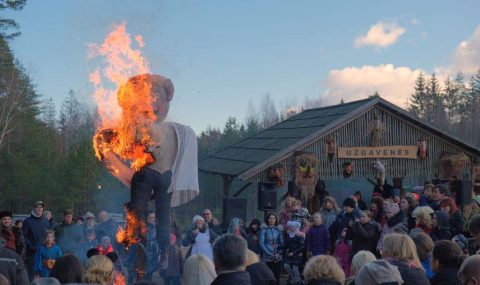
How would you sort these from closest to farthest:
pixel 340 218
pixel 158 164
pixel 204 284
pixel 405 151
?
pixel 204 284, pixel 158 164, pixel 340 218, pixel 405 151

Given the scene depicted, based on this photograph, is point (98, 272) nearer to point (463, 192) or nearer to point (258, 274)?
point (258, 274)

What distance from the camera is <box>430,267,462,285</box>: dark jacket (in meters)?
5.36

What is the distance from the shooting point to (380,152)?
18969mm

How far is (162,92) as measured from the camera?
912 cm

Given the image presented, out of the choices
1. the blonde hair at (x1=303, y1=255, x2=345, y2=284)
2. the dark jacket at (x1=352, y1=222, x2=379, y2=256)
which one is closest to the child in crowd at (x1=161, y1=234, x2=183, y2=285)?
the dark jacket at (x1=352, y1=222, x2=379, y2=256)

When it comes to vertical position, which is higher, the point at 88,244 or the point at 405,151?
the point at 405,151

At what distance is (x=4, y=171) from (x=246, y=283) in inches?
1141

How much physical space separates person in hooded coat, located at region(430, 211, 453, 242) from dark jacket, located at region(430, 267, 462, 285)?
11.5ft

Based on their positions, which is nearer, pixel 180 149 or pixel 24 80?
pixel 180 149

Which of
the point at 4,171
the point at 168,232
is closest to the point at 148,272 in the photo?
the point at 168,232

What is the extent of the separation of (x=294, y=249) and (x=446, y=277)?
6.73 metres

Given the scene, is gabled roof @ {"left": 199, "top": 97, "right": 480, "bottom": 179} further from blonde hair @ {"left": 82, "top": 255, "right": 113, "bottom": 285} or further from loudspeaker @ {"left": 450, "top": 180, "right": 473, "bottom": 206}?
blonde hair @ {"left": 82, "top": 255, "right": 113, "bottom": 285}

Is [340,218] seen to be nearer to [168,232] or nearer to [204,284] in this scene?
[168,232]

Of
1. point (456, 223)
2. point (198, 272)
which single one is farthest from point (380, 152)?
point (198, 272)
